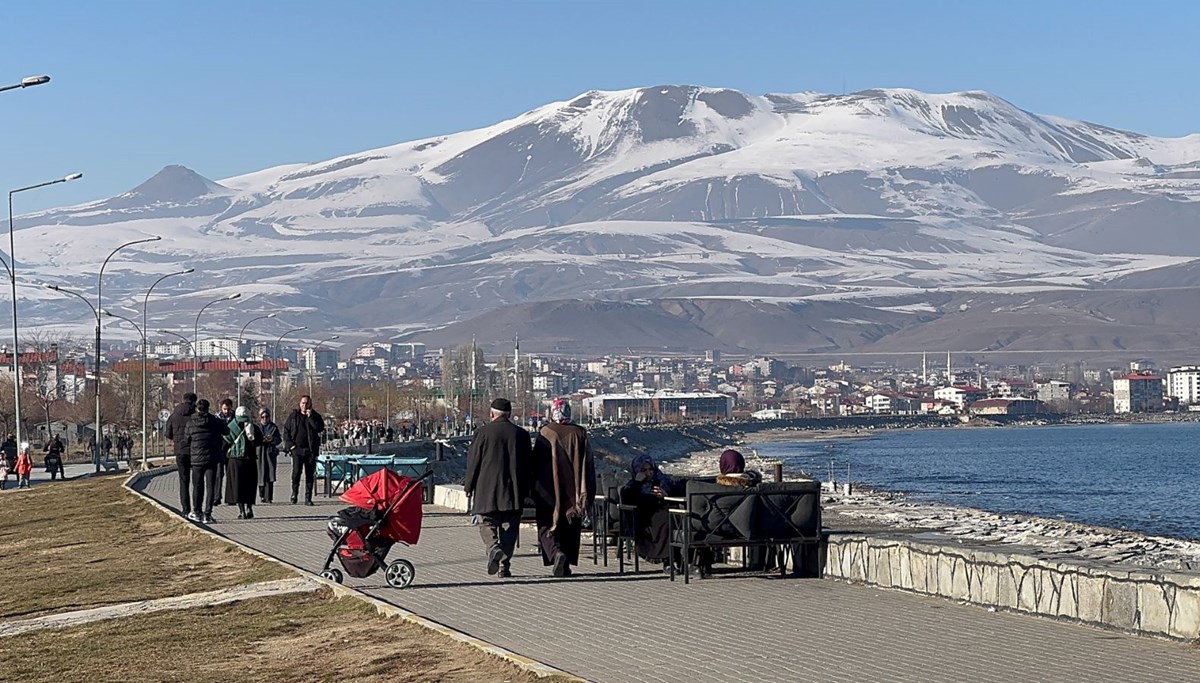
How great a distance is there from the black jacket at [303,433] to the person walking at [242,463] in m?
1.07

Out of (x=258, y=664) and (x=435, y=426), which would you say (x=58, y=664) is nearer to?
(x=258, y=664)

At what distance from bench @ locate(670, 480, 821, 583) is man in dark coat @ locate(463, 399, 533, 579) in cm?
136

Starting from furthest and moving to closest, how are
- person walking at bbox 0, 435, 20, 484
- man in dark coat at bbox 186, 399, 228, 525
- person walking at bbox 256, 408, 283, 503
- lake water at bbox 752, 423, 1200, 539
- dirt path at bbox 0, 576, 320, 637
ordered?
lake water at bbox 752, 423, 1200, 539, person walking at bbox 0, 435, 20, 484, person walking at bbox 256, 408, 283, 503, man in dark coat at bbox 186, 399, 228, 525, dirt path at bbox 0, 576, 320, 637

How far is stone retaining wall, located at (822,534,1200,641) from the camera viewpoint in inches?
461

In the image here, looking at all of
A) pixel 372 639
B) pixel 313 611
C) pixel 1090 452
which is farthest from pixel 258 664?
pixel 1090 452

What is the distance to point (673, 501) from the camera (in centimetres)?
1636

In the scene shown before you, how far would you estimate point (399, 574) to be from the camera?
50.9 ft

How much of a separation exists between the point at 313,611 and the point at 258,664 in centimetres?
218

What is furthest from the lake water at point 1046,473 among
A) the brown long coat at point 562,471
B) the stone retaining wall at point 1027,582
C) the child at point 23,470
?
the brown long coat at point 562,471

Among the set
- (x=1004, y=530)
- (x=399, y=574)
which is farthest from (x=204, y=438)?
(x=1004, y=530)

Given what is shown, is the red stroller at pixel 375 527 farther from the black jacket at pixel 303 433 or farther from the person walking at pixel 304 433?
the black jacket at pixel 303 433

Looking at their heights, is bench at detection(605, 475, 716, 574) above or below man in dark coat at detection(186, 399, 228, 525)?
below

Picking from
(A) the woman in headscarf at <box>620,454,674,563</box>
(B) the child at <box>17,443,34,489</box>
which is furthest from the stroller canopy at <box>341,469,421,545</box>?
(B) the child at <box>17,443,34,489</box>

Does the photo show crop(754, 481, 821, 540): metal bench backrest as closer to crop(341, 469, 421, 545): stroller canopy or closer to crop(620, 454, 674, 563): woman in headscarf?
crop(620, 454, 674, 563): woman in headscarf
